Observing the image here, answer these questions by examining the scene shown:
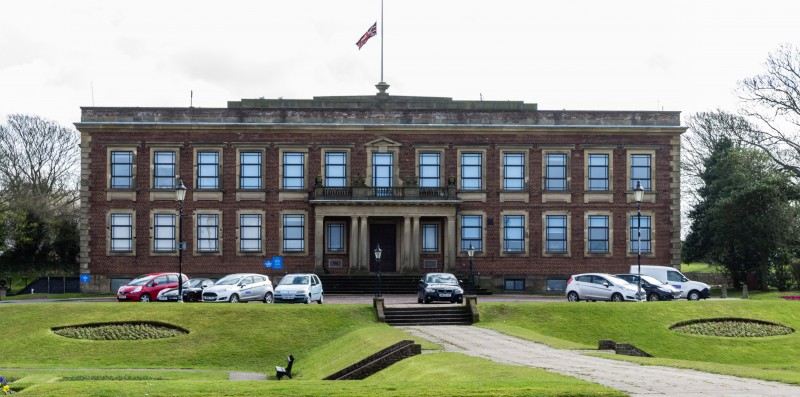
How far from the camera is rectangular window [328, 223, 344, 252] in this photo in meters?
58.5

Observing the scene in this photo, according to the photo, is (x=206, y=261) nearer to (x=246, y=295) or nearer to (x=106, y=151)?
(x=106, y=151)

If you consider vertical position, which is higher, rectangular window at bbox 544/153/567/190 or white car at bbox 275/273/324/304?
rectangular window at bbox 544/153/567/190

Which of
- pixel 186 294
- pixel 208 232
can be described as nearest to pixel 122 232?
pixel 208 232

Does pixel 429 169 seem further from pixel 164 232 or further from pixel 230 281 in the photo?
pixel 230 281

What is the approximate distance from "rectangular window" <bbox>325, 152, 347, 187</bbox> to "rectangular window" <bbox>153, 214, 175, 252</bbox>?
29.6ft

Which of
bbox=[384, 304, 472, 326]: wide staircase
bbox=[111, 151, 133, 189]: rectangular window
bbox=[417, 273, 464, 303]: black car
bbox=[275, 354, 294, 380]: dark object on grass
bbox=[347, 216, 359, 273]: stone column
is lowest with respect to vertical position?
bbox=[275, 354, 294, 380]: dark object on grass

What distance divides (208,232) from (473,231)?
588 inches

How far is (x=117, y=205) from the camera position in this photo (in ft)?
191

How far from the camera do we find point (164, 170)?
58188 mm

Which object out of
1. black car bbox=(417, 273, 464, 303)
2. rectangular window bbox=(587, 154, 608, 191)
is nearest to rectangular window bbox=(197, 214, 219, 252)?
black car bbox=(417, 273, 464, 303)

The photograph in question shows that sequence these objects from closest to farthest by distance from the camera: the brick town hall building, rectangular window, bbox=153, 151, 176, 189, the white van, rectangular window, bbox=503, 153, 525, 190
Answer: the white van < the brick town hall building < rectangular window, bbox=153, 151, 176, 189 < rectangular window, bbox=503, 153, 525, 190

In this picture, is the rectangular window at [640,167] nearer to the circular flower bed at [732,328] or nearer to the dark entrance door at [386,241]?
the dark entrance door at [386,241]

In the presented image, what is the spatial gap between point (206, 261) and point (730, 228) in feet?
105

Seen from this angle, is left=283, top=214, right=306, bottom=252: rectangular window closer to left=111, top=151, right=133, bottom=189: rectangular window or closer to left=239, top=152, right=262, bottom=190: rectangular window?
left=239, top=152, right=262, bottom=190: rectangular window
